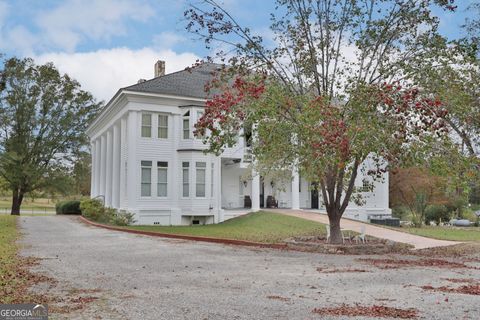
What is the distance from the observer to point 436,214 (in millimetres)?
33750

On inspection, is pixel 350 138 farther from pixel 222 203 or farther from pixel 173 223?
pixel 222 203

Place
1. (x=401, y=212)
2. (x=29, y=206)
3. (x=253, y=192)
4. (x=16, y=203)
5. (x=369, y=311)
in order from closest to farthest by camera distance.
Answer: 1. (x=369, y=311)
2. (x=253, y=192)
3. (x=401, y=212)
4. (x=16, y=203)
5. (x=29, y=206)

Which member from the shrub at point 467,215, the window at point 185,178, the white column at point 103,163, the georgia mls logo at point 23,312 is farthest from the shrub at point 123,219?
the shrub at point 467,215

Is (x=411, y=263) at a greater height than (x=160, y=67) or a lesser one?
lesser

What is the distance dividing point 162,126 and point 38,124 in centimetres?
1718

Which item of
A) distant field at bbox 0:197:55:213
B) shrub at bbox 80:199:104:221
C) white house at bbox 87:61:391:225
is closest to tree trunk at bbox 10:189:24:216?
distant field at bbox 0:197:55:213

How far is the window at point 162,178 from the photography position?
27.9 metres

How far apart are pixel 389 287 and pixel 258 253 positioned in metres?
6.08

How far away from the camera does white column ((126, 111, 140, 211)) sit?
2695 centimetres

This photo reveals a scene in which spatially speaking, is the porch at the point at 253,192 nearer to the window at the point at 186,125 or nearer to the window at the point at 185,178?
the window at the point at 185,178

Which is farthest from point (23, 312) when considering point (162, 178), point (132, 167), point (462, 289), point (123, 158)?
point (123, 158)

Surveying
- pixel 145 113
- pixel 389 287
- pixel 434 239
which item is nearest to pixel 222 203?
pixel 145 113

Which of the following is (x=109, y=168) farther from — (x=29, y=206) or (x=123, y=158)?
(x=29, y=206)

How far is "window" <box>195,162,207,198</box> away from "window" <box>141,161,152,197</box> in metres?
2.51
